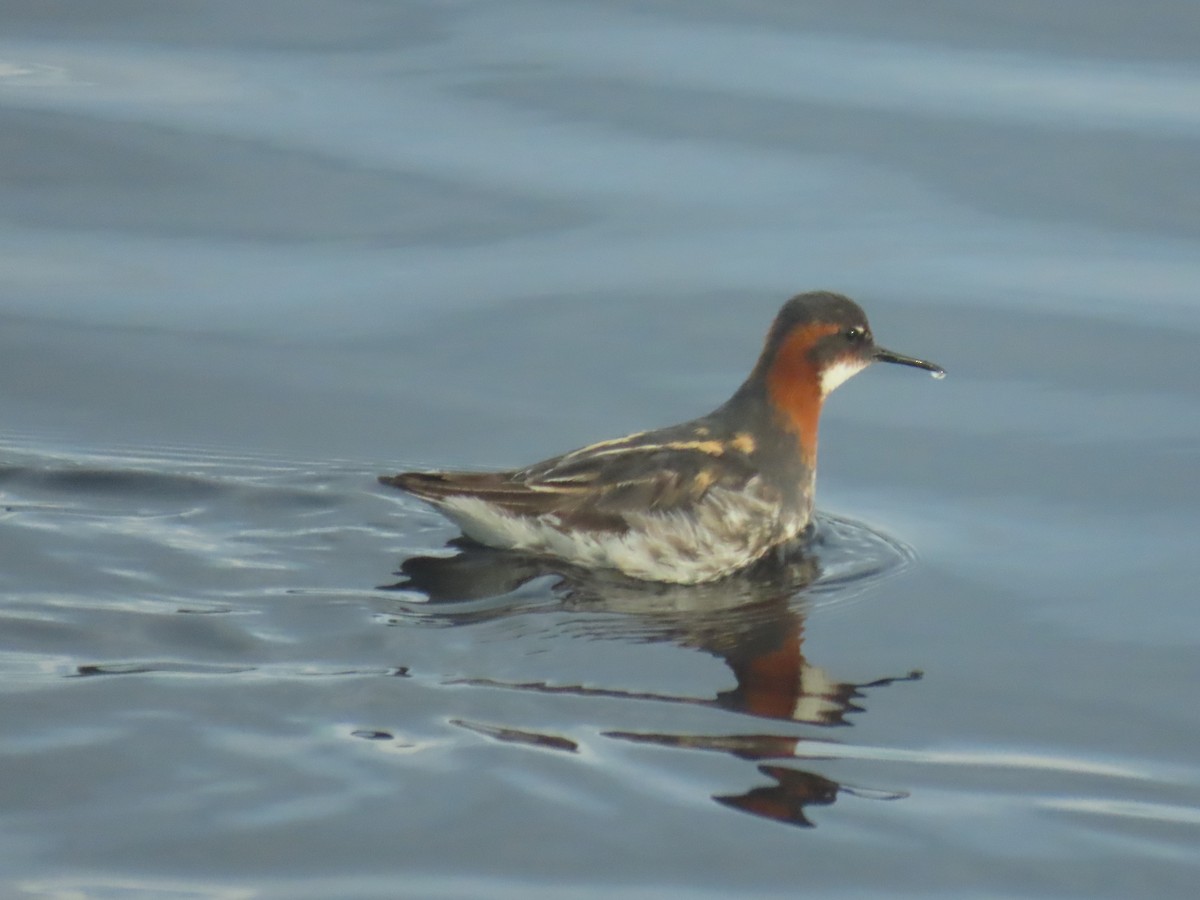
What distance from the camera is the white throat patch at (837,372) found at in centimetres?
1071

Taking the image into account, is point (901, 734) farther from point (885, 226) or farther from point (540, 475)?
point (885, 226)

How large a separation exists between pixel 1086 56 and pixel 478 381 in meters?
5.99

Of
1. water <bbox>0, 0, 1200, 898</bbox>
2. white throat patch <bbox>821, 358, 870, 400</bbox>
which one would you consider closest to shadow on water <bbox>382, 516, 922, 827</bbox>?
water <bbox>0, 0, 1200, 898</bbox>

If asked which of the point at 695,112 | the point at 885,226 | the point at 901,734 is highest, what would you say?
the point at 695,112

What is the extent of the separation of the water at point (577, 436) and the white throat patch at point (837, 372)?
0.41 metres

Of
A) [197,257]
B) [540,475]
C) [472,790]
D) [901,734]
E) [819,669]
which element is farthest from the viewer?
[197,257]

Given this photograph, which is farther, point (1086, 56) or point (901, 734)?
point (1086, 56)

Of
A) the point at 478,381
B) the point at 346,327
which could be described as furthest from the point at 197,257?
the point at 478,381

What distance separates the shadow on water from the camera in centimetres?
731

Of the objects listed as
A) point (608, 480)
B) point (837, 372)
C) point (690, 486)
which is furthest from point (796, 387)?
point (608, 480)

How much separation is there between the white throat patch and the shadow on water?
2.64 ft

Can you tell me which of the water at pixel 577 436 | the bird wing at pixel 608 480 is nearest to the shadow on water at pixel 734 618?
the water at pixel 577 436

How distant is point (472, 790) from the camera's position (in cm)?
686

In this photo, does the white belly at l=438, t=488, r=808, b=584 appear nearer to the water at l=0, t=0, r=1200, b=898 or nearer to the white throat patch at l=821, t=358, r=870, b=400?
the water at l=0, t=0, r=1200, b=898
